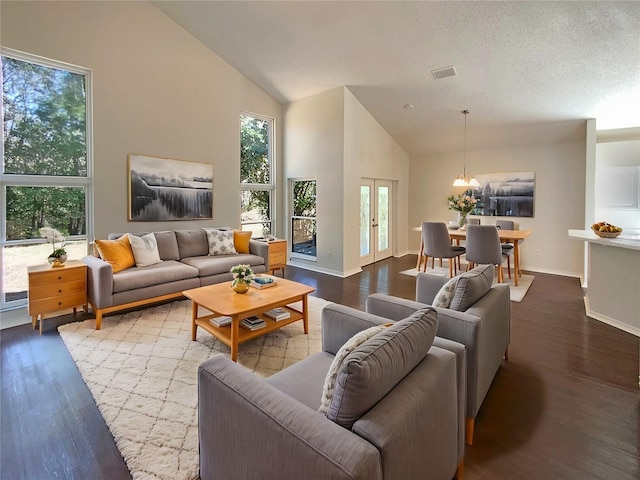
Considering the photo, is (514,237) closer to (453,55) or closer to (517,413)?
(453,55)

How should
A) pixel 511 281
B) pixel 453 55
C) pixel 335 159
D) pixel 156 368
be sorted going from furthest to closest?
pixel 335 159 → pixel 511 281 → pixel 453 55 → pixel 156 368

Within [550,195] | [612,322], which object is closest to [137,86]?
[612,322]

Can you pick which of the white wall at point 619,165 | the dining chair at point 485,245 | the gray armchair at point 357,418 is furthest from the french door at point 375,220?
the gray armchair at point 357,418

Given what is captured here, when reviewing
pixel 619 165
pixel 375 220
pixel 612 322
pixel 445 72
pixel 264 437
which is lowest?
pixel 612 322

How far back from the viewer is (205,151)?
5453mm

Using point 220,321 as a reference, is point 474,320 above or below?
above

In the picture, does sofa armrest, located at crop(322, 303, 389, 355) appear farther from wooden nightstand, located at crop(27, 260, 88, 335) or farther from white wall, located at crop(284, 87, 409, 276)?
white wall, located at crop(284, 87, 409, 276)

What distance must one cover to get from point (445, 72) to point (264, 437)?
4985 millimetres

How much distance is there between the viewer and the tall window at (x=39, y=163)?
3744mm

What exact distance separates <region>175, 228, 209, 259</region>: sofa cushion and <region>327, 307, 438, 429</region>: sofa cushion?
163 inches

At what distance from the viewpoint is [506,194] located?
6703 millimetres

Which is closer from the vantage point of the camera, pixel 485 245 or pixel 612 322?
pixel 612 322

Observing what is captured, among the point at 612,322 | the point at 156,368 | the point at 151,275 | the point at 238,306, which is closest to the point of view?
the point at 156,368

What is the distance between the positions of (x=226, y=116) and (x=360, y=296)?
3816mm
